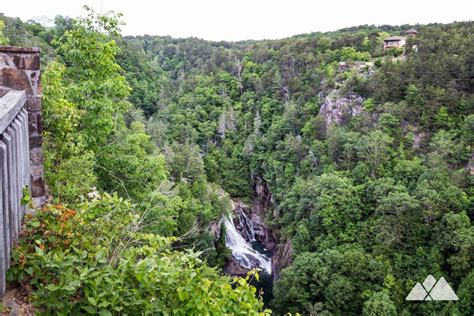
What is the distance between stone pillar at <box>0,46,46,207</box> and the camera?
14.0 feet

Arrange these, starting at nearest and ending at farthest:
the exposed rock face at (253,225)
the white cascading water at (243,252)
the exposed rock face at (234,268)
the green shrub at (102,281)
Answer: the green shrub at (102,281)
the exposed rock face at (234,268)
the white cascading water at (243,252)
the exposed rock face at (253,225)

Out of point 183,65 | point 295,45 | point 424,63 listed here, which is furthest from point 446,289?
point 183,65

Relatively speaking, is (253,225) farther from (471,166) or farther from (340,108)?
(471,166)

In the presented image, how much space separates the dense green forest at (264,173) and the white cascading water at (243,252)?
2434 mm

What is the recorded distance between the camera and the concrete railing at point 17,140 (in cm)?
304

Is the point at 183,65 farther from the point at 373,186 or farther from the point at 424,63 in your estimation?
the point at 373,186

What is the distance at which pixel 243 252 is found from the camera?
31.9 metres

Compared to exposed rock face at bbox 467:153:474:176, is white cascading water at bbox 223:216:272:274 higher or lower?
lower

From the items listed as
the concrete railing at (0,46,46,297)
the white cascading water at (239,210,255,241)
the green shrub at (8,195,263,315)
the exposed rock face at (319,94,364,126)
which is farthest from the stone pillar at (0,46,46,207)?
the exposed rock face at (319,94,364,126)

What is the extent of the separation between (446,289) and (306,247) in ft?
70.4

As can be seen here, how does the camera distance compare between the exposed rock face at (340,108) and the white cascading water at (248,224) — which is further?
the white cascading water at (248,224)

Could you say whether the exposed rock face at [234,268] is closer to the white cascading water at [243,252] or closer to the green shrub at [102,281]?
the white cascading water at [243,252]

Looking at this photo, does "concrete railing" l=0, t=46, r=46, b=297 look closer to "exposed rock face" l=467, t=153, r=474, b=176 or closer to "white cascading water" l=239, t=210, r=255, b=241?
"exposed rock face" l=467, t=153, r=474, b=176

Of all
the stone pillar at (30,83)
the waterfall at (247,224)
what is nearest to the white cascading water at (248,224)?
the waterfall at (247,224)
